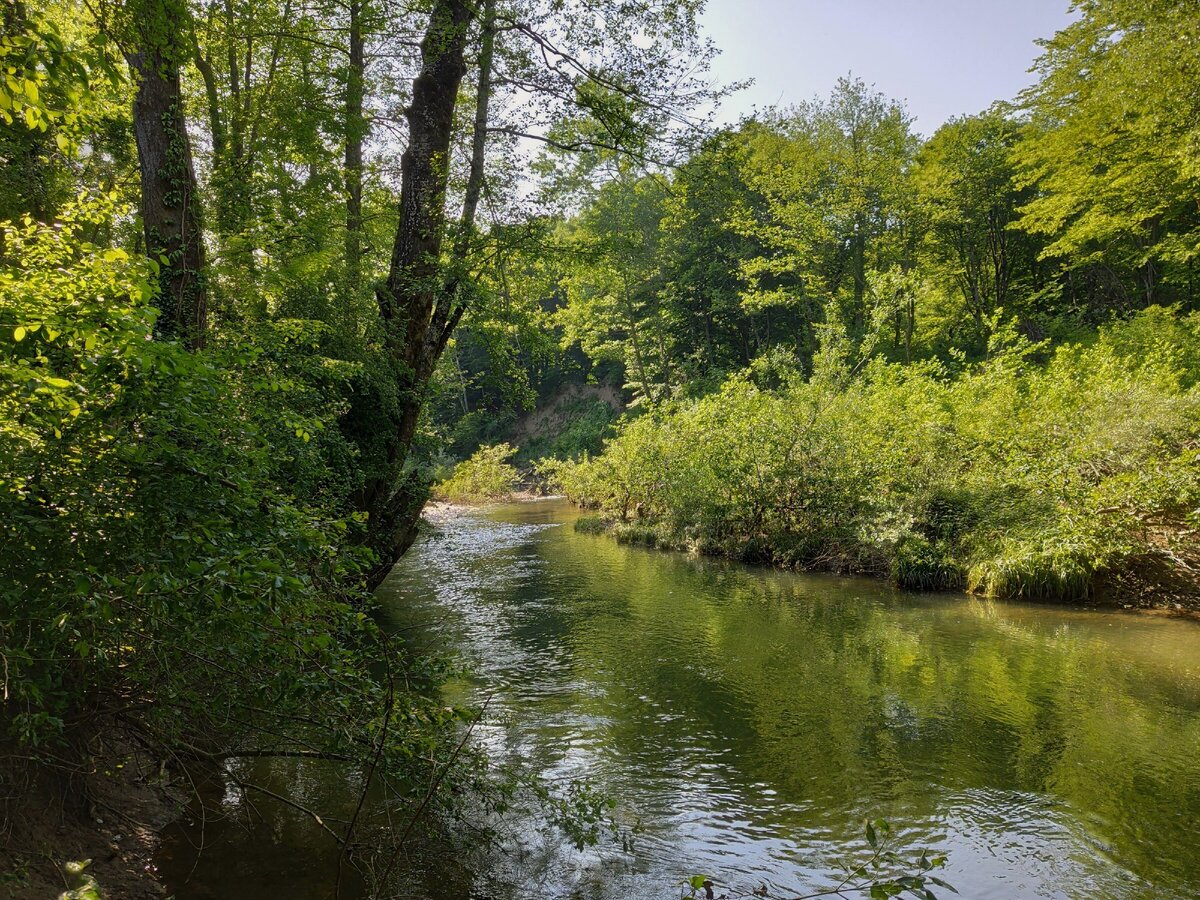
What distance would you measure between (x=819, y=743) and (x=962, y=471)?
31.5 ft

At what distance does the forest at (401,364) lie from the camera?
322 centimetres

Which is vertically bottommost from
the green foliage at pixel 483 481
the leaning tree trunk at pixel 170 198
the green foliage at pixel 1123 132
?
the green foliage at pixel 483 481

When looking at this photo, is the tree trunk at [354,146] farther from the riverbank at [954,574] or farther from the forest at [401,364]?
the riverbank at [954,574]

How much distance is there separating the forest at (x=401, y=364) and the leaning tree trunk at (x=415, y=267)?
6cm

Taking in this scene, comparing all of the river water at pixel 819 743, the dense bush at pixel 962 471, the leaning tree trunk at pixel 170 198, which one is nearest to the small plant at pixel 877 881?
the river water at pixel 819 743

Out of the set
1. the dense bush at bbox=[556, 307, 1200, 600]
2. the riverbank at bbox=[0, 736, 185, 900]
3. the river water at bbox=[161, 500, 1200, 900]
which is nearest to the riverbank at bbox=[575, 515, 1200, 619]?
the dense bush at bbox=[556, 307, 1200, 600]

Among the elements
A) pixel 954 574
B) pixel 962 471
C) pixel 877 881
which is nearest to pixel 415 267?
pixel 877 881

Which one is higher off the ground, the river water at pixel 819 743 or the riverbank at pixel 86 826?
the riverbank at pixel 86 826

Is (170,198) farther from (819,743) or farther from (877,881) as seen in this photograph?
(877,881)

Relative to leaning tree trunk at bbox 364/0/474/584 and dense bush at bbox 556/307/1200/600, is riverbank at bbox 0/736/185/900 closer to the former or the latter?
leaning tree trunk at bbox 364/0/474/584

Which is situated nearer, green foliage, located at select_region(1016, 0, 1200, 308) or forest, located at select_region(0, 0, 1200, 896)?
forest, located at select_region(0, 0, 1200, 896)

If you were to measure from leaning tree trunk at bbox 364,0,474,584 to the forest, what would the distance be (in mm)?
58

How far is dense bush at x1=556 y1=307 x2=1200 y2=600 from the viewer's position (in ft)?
36.2

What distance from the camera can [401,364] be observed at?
372 inches
